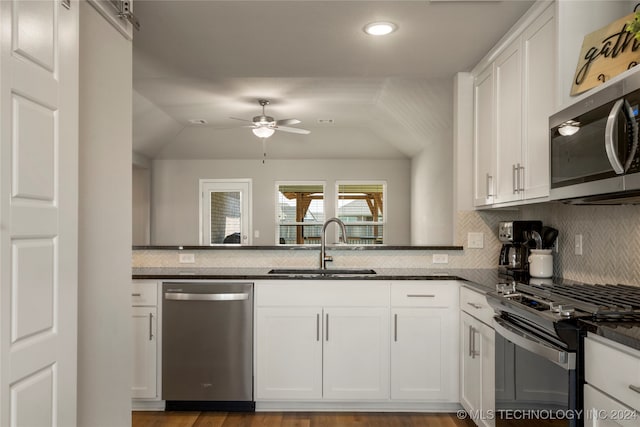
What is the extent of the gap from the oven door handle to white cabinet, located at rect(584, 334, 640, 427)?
0.18 feet

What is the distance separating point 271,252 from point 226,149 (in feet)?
15.0

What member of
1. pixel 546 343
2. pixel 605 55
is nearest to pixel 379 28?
pixel 605 55

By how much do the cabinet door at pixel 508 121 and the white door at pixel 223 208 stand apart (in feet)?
18.2

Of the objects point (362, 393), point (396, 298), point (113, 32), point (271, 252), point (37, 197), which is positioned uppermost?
point (113, 32)

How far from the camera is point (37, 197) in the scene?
4.54 feet

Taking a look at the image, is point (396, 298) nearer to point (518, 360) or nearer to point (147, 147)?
point (518, 360)

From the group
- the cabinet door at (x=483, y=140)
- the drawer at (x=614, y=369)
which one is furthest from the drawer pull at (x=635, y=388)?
the cabinet door at (x=483, y=140)

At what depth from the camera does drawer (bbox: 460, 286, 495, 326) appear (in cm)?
222

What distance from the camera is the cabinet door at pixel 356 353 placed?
108 inches

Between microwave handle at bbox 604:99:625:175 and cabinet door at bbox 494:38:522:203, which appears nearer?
microwave handle at bbox 604:99:625:175

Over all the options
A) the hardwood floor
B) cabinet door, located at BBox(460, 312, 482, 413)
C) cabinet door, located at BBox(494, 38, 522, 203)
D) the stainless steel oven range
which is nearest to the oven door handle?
the stainless steel oven range

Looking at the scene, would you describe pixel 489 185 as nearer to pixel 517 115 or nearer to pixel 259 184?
pixel 517 115

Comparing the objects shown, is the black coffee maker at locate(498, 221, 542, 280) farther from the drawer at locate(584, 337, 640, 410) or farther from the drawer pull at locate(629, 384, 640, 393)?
the drawer pull at locate(629, 384, 640, 393)

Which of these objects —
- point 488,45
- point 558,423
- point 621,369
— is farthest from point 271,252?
point 621,369
